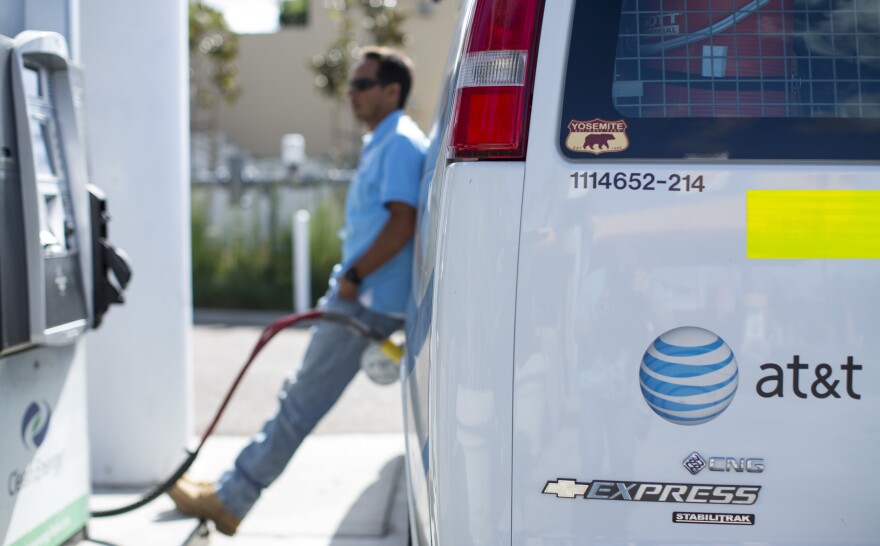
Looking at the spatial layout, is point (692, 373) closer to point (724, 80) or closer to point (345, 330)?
point (724, 80)

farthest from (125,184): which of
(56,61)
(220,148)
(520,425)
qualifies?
(220,148)

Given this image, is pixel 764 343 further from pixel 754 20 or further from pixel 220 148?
pixel 220 148

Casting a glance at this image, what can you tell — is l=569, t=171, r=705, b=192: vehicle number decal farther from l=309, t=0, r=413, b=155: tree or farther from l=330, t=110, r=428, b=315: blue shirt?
l=309, t=0, r=413, b=155: tree

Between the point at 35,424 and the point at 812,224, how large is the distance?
259 centimetres

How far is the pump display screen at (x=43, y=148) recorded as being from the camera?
3.25 m

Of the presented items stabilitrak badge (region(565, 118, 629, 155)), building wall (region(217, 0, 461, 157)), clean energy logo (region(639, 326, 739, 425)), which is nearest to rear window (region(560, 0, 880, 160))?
stabilitrak badge (region(565, 118, 629, 155))

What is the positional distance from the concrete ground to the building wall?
1330cm

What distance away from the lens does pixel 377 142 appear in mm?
3988

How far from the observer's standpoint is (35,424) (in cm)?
330

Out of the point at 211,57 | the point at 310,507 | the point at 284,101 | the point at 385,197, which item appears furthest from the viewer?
the point at 284,101

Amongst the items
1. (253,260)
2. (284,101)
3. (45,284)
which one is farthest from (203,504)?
(284,101)

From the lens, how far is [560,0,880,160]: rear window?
214cm

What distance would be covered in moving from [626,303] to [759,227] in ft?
1.09

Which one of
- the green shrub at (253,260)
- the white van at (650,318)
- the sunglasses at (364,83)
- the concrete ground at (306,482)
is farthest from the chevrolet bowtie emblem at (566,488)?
the green shrub at (253,260)
